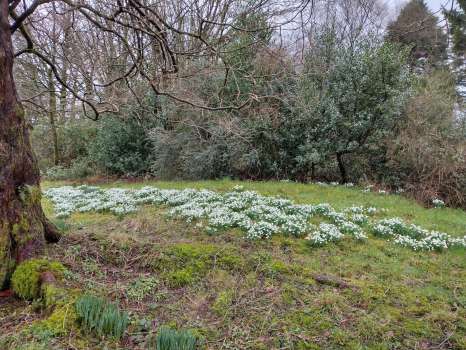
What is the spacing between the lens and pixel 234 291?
3.78 metres

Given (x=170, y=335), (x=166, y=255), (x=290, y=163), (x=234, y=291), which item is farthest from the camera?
(x=290, y=163)

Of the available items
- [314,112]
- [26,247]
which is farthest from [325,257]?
[314,112]

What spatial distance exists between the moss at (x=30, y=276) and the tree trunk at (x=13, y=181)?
0.11 m

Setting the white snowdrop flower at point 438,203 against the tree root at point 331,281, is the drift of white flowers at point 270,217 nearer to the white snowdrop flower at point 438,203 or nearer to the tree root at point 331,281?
the tree root at point 331,281

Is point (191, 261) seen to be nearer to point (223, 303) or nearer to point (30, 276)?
point (223, 303)

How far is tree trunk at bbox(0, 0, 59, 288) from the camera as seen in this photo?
3.38 m

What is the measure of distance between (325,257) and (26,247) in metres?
3.72

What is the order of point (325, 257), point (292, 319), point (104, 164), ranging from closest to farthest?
point (292, 319), point (325, 257), point (104, 164)

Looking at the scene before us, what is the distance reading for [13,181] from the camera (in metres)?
3.50

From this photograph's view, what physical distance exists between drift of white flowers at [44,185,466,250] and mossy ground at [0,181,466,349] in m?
0.23

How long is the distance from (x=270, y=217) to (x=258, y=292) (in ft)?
7.35

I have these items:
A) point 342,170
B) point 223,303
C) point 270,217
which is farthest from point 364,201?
point 223,303

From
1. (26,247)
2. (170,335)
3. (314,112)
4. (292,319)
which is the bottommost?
(292,319)

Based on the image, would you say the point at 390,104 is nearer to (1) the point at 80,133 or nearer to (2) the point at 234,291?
(2) the point at 234,291
